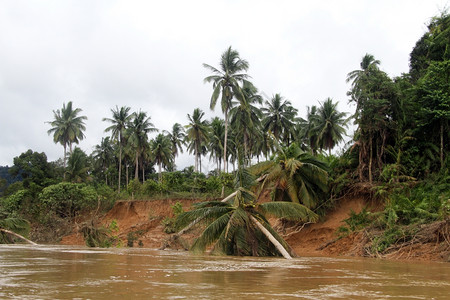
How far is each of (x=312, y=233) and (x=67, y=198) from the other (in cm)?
2521

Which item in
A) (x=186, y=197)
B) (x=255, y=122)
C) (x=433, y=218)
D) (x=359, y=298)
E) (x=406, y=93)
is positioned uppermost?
(x=255, y=122)

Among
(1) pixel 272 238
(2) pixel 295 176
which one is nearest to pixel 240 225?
(1) pixel 272 238

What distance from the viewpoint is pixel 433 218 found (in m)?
14.7

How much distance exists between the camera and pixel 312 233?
2062 cm

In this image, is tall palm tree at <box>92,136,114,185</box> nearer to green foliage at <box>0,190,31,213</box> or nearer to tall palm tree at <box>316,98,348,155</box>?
green foliage at <box>0,190,31,213</box>

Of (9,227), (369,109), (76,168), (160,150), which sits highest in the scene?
(160,150)

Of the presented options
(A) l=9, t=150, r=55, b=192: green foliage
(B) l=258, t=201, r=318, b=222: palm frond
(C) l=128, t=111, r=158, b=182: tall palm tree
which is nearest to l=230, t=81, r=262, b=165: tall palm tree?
(C) l=128, t=111, r=158, b=182: tall palm tree

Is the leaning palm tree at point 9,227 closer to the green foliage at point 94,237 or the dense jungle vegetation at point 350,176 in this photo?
the dense jungle vegetation at point 350,176

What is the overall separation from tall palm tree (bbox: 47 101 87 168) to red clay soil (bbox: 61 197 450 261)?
1860 cm

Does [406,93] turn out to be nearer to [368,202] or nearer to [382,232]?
[368,202]

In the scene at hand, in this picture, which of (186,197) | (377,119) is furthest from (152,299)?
(186,197)

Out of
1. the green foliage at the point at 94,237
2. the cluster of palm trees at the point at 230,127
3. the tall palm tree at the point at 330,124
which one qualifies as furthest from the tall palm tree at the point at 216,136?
the green foliage at the point at 94,237

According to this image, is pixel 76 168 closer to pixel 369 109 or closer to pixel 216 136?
pixel 216 136

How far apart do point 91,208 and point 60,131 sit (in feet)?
57.0
